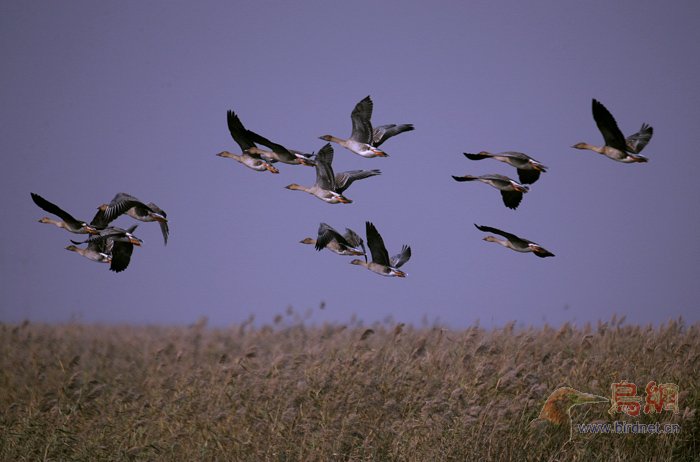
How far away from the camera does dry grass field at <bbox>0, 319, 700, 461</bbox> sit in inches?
399

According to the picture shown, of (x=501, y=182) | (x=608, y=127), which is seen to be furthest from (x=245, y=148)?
(x=608, y=127)

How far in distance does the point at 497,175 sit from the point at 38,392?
27.8ft

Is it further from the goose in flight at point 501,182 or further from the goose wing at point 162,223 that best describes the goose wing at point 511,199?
the goose wing at point 162,223

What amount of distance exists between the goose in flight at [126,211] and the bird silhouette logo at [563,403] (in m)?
5.83

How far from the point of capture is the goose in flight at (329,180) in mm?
11352

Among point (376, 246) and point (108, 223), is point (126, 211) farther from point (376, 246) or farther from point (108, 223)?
point (376, 246)

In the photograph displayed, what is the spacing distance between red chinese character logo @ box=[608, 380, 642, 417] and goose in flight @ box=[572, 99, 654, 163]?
3.64m

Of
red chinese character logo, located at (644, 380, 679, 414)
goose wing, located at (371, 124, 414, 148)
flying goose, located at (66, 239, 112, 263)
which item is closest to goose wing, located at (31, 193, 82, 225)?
flying goose, located at (66, 239, 112, 263)

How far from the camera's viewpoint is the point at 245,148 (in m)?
11.6

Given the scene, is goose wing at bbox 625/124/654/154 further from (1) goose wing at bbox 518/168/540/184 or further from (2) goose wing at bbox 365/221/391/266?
A: (2) goose wing at bbox 365/221/391/266

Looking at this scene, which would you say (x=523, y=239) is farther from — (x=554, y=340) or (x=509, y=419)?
(x=554, y=340)

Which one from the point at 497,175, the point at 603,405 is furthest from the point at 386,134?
the point at 603,405

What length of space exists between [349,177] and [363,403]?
332 centimetres

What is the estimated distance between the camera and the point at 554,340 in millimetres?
14070
